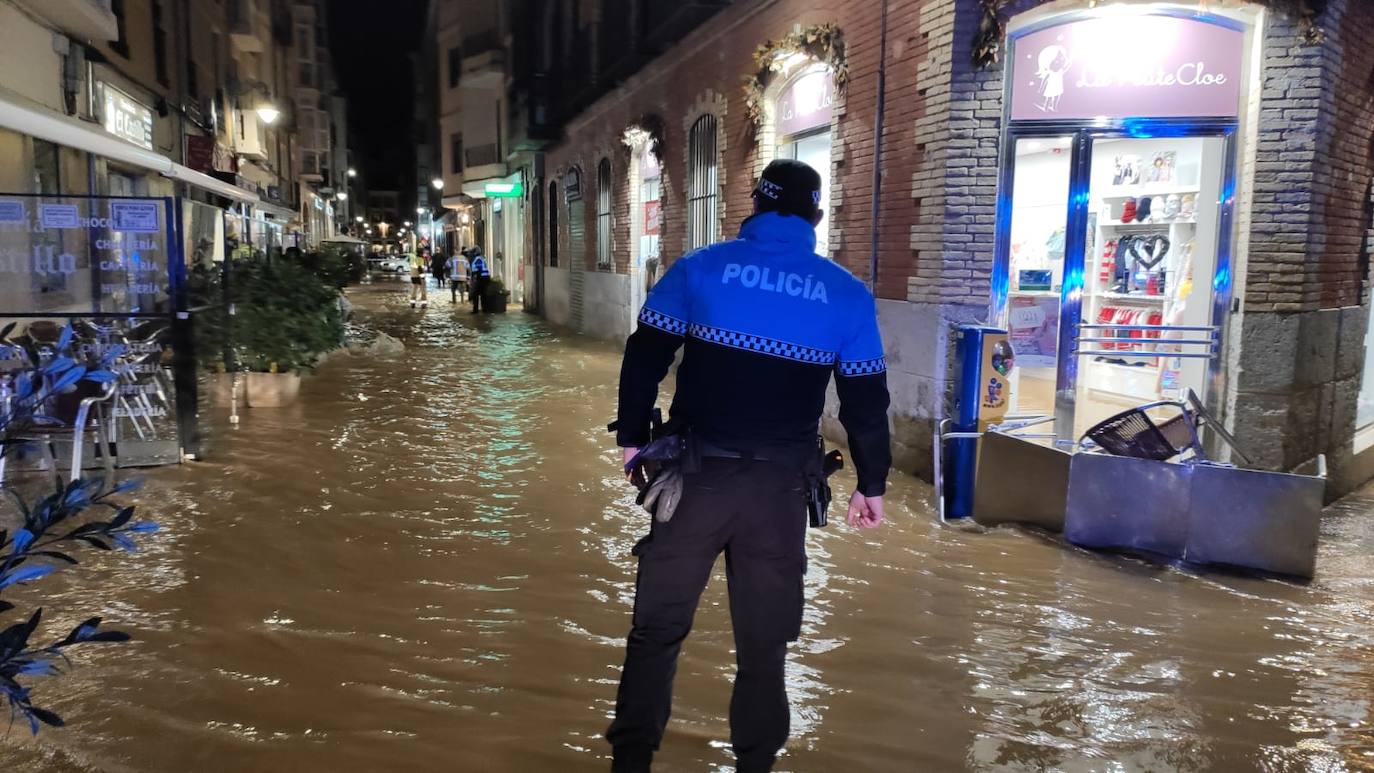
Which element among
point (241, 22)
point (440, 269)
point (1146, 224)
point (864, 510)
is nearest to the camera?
point (864, 510)

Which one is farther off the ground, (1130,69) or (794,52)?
(794,52)

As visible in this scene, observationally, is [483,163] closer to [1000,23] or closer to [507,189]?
[507,189]

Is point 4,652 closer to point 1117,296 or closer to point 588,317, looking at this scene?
point 1117,296

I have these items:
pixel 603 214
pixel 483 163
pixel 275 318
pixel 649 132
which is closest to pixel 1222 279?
pixel 275 318

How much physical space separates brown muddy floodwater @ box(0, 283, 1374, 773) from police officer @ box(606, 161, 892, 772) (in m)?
0.55

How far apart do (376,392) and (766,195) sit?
31.4ft

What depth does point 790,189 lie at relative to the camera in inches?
126

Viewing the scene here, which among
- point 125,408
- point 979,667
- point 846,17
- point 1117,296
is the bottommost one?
point 979,667

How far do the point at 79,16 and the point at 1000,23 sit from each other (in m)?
10.5

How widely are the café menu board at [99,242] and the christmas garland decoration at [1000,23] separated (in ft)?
20.8

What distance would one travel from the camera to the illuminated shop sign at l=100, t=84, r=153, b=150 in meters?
14.1

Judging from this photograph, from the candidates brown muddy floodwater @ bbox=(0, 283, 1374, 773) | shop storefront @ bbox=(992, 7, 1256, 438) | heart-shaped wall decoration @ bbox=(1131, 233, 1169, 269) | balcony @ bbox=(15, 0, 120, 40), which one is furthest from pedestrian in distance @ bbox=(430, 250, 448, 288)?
heart-shaped wall decoration @ bbox=(1131, 233, 1169, 269)

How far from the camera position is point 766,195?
324 centimetres

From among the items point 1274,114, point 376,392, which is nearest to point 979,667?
point 1274,114
